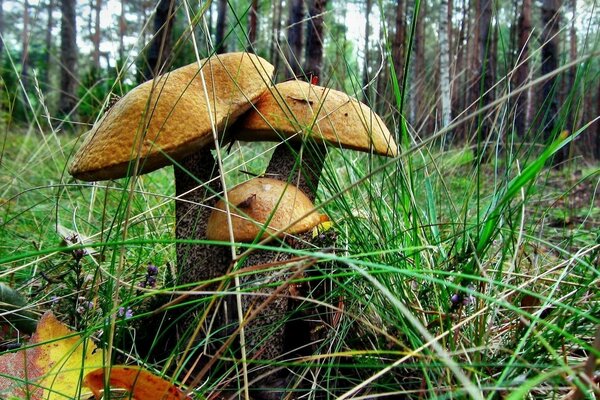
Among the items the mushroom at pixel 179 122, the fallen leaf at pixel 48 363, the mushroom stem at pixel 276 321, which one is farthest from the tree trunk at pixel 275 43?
the fallen leaf at pixel 48 363

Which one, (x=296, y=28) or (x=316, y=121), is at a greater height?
(x=296, y=28)

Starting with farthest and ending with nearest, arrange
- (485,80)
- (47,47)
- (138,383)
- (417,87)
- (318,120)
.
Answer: (47,47) < (485,80) < (417,87) < (318,120) < (138,383)

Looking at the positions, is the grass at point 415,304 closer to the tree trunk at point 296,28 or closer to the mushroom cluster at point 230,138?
the mushroom cluster at point 230,138

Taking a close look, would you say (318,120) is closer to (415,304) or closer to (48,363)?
(415,304)

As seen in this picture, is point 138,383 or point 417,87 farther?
point 417,87

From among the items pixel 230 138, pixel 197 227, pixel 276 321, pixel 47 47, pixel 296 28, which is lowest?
pixel 276 321

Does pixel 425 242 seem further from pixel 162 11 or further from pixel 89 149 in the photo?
pixel 162 11

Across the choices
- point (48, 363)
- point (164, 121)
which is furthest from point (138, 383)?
point (164, 121)
